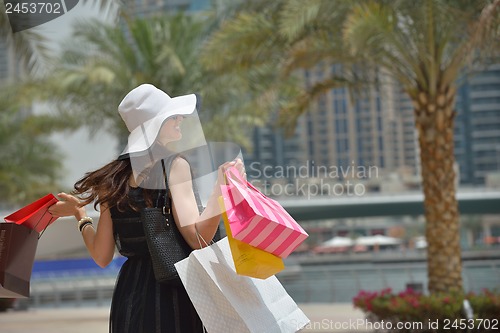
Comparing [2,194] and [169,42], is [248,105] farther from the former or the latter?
[2,194]

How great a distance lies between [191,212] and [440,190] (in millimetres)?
6853

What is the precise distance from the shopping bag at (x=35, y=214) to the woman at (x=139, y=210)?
0.25m

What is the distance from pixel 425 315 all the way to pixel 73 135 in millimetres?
11423

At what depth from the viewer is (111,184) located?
2928 mm

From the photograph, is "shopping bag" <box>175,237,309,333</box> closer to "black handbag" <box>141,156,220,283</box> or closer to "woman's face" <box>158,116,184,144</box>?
"black handbag" <box>141,156,220,283</box>

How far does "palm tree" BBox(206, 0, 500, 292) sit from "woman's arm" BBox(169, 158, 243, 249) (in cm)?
557

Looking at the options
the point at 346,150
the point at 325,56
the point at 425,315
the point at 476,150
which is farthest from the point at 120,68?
the point at 476,150

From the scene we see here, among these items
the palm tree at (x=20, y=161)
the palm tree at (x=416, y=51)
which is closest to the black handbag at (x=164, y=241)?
the palm tree at (x=416, y=51)

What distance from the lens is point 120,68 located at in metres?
14.6

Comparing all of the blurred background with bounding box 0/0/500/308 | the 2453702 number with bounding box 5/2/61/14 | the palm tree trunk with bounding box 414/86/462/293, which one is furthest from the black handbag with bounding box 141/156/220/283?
the palm tree trunk with bounding box 414/86/462/293

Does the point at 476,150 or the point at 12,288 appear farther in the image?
the point at 476,150

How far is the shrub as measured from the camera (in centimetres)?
806

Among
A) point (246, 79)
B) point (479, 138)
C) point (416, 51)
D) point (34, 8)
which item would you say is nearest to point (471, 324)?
point (416, 51)

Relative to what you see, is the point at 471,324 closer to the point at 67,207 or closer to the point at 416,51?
the point at 416,51
